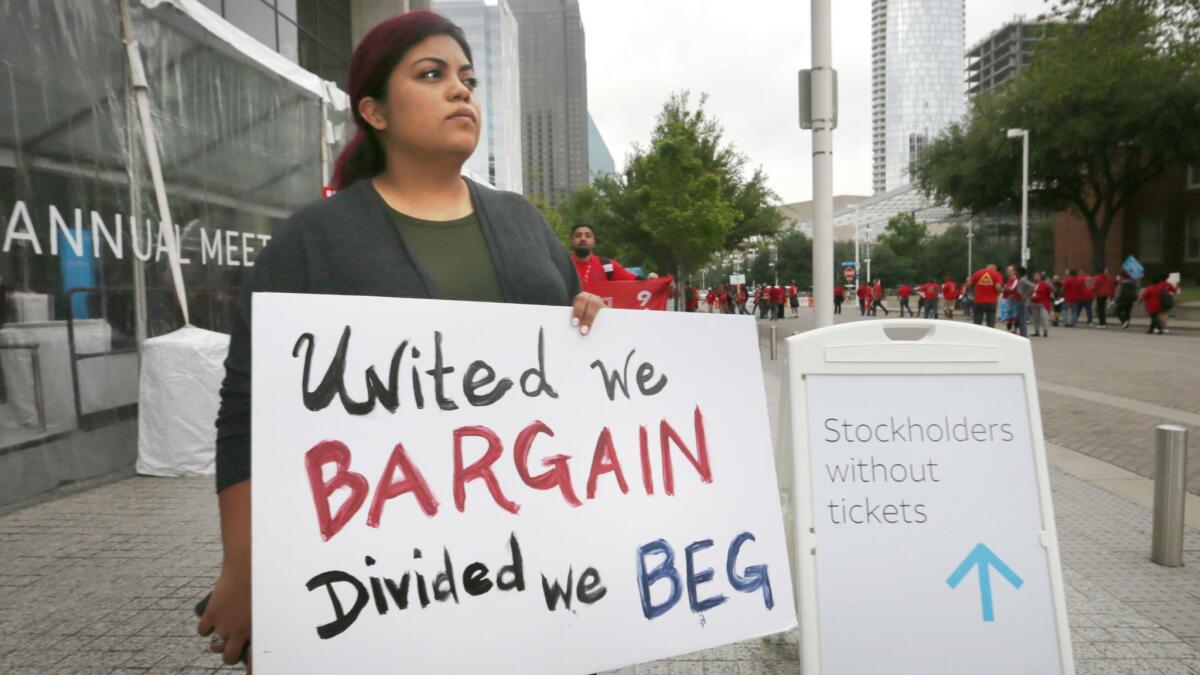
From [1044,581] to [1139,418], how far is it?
7.08 metres

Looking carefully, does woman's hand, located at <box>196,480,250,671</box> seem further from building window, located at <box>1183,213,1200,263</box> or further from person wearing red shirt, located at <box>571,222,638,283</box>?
building window, located at <box>1183,213,1200,263</box>

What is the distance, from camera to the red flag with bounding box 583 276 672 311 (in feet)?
25.8

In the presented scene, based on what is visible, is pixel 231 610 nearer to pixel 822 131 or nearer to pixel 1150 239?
pixel 822 131

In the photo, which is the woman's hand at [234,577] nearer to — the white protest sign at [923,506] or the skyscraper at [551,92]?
the white protest sign at [923,506]

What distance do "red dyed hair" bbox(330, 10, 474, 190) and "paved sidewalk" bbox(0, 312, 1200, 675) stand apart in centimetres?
213

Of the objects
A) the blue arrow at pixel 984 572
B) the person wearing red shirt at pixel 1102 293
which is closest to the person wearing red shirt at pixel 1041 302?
the person wearing red shirt at pixel 1102 293

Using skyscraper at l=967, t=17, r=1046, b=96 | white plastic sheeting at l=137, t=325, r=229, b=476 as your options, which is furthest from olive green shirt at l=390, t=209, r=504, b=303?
skyscraper at l=967, t=17, r=1046, b=96

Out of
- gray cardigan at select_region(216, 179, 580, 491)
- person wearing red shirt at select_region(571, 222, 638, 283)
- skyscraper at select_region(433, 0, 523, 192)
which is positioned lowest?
gray cardigan at select_region(216, 179, 580, 491)

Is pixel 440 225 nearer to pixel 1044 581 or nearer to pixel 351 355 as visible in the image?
pixel 351 355

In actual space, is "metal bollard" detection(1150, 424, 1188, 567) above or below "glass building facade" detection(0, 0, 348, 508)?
below

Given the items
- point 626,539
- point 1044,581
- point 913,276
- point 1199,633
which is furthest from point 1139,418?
point 913,276

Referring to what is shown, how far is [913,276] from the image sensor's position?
95.4m

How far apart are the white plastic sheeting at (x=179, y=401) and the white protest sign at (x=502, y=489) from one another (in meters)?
5.22

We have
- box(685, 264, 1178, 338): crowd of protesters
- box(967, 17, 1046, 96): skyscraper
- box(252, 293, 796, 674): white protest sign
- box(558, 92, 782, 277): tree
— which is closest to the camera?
box(252, 293, 796, 674): white protest sign
